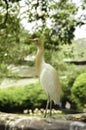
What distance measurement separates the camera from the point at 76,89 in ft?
54.0

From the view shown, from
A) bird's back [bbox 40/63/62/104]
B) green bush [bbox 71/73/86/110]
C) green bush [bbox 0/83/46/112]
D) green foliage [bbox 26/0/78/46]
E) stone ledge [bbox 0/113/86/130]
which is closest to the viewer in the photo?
stone ledge [bbox 0/113/86/130]

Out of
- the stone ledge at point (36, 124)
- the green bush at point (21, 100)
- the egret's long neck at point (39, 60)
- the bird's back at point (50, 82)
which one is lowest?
the green bush at point (21, 100)

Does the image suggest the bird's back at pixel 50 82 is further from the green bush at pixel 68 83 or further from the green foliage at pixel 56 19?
the green bush at pixel 68 83

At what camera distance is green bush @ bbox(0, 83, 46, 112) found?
17641 millimetres

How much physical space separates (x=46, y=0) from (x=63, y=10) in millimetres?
1255

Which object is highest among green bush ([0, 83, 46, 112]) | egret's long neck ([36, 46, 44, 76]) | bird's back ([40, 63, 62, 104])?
egret's long neck ([36, 46, 44, 76])

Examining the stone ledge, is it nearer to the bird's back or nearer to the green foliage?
the bird's back

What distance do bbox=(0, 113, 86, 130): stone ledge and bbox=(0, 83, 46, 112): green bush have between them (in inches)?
502

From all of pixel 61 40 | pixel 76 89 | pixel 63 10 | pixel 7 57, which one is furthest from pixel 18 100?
pixel 61 40

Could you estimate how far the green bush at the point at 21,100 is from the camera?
695 inches

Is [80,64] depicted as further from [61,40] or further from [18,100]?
[61,40]

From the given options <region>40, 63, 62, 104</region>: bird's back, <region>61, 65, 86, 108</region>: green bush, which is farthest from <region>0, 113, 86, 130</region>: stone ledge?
<region>61, 65, 86, 108</region>: green bush

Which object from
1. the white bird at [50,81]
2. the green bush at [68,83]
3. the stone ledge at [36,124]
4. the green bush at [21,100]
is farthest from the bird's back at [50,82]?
the green bush at [68,83]

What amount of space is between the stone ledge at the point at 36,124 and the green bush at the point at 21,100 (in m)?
12.7
